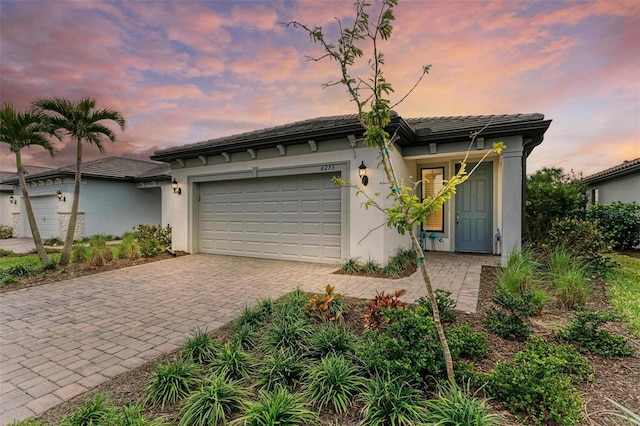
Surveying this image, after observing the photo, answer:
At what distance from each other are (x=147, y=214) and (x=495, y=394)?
17362 mm

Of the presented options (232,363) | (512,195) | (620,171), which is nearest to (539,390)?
(232,363)

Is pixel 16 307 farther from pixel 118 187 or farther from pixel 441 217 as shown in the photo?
pixel 118 187

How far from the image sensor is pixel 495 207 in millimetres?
7906

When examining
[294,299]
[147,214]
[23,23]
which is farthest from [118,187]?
[294,299]

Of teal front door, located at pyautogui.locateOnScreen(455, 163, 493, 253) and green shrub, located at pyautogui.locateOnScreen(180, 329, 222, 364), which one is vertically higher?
teal front door, located at pyautogui.locateOnScreen(455, 163, 493, 253)

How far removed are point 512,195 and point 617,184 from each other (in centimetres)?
844

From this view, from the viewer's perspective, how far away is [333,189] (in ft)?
24.0

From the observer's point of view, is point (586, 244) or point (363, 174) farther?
point (363, 174)

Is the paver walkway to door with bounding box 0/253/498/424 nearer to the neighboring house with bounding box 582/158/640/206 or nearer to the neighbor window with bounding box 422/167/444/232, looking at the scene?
the neighbor window with bounding box 422/167/444/232

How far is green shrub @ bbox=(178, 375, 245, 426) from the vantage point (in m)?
1.92

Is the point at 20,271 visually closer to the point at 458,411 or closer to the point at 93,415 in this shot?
the point at 93,415

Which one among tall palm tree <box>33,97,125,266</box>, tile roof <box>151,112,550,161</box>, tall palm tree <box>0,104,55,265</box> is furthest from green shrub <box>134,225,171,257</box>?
tile roof <box>151,112,550,161</box>

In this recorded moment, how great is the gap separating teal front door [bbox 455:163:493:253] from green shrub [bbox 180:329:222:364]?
297 inches

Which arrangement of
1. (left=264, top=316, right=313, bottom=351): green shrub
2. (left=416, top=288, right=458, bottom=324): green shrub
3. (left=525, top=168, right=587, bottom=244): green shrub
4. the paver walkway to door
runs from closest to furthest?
the paver walkway to door, (left=264, top=316, right=313, bottom=351): green shrub, (left=416, top=288, right=458, bottom=324): green shrub, (left=525, top=168, right=587, bottom=244): green shrub
